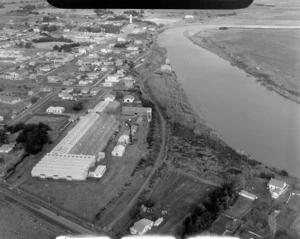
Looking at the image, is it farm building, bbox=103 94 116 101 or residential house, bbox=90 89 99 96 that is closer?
farm building, bbox=103 94 116 101

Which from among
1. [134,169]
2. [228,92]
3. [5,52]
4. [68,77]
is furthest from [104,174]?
[5,52]

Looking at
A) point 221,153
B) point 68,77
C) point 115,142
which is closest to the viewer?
point 221,153

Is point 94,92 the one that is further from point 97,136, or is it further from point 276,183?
point 276,183

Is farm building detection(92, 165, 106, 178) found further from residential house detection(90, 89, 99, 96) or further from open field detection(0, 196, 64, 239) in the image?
residential house detection(90, 89, 99, 96)

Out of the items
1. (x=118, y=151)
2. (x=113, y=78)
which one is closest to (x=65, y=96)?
(x=113, y=78)

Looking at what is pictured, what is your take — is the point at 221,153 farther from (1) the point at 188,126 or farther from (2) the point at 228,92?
(2) the point at 228,92

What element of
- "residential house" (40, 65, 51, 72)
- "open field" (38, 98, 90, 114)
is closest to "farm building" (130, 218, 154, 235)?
"open field" (38, 98, 90, 114)
